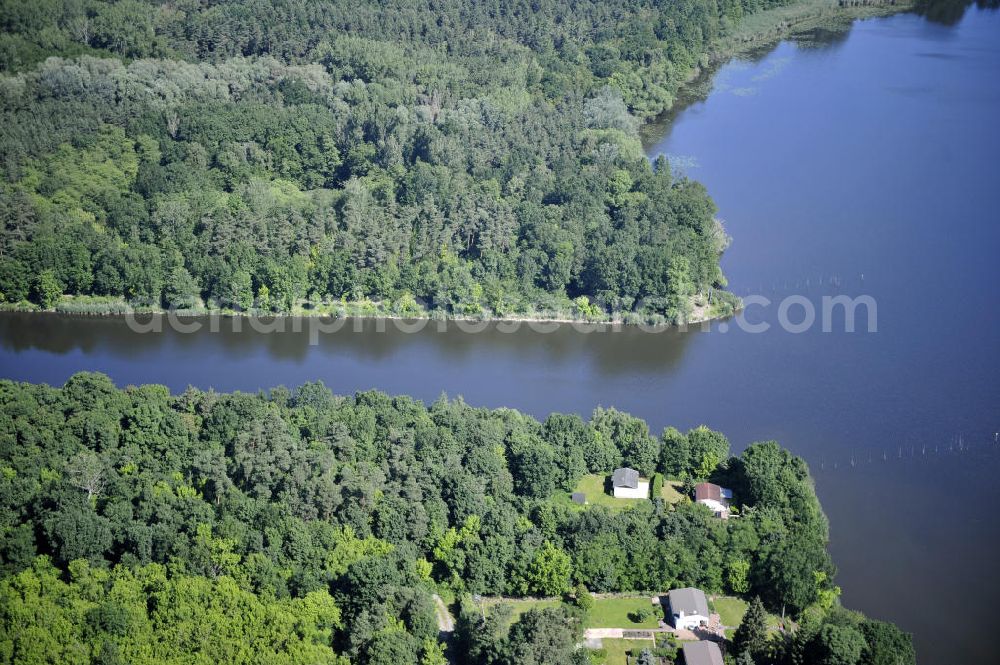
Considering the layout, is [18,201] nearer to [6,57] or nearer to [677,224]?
[6,57]

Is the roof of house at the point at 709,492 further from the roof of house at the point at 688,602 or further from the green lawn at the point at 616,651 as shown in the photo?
the green lawn at the point at 616,651

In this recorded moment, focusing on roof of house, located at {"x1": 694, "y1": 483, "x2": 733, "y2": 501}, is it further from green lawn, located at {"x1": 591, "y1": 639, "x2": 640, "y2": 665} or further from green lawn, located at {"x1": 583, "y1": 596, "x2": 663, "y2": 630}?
green lawn, located at {"x1": 591, "y1": 639, "x2": 640, "y2": 665}

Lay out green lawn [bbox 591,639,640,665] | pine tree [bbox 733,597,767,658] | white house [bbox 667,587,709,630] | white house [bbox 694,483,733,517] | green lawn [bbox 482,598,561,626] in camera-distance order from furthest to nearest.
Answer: white house [bbox 694,483,733,517], green lawn [bbox 482,598,561,626], white house [bbox 667,587,709,630], green lawn [bbox 591,639,640,665], pine tree [bbox 733,597,767,658]

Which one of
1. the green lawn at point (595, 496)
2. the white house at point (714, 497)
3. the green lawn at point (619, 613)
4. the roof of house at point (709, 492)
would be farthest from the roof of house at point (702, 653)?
the roof of house at point (709, 492)

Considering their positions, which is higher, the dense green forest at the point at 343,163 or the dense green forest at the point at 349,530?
the dense green forest at the point at 343,163

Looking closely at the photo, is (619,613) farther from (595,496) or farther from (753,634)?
(595,496)

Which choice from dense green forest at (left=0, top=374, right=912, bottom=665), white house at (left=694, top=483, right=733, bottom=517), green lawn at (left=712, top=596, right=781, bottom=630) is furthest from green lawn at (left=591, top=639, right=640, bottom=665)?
white house at (left=694, top=483, right=733, bottom=517)
